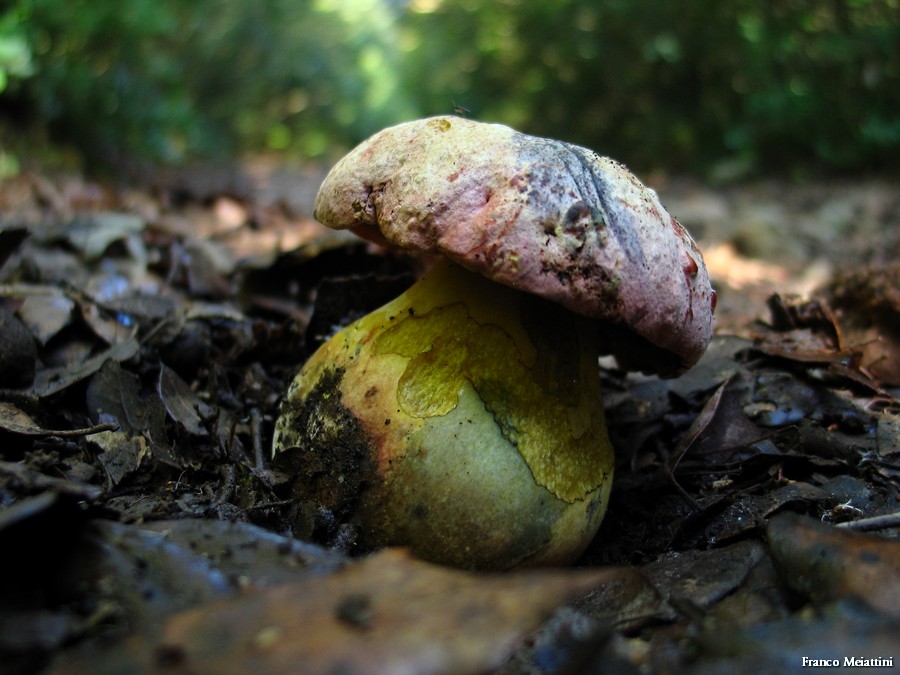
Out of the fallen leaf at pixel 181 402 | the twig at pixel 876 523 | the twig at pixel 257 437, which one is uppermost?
the fallen leaf at pixel 181 402

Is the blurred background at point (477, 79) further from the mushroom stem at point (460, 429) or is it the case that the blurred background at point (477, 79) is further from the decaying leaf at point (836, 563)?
the decaying leaf at point (836, 563)

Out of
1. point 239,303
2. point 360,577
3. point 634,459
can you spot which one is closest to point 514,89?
point 239,303

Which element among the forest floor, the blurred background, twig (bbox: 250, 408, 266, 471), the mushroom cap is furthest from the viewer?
the blurred background

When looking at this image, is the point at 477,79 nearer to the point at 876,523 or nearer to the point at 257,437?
the point at 257,437

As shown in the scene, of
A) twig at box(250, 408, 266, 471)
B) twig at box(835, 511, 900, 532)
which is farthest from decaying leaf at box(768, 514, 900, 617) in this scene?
twig at box(250, 408, 266, 471)

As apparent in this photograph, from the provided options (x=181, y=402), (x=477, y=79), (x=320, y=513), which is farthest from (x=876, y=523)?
(x=477, y=79)

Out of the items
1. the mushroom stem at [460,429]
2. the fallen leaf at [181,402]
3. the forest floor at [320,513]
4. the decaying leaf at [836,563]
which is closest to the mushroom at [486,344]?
the mushroom stem at [460,429]

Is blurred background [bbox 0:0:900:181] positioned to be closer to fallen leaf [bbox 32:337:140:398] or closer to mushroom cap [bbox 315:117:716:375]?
fallen leaf [bbox 32:337:140:398]
